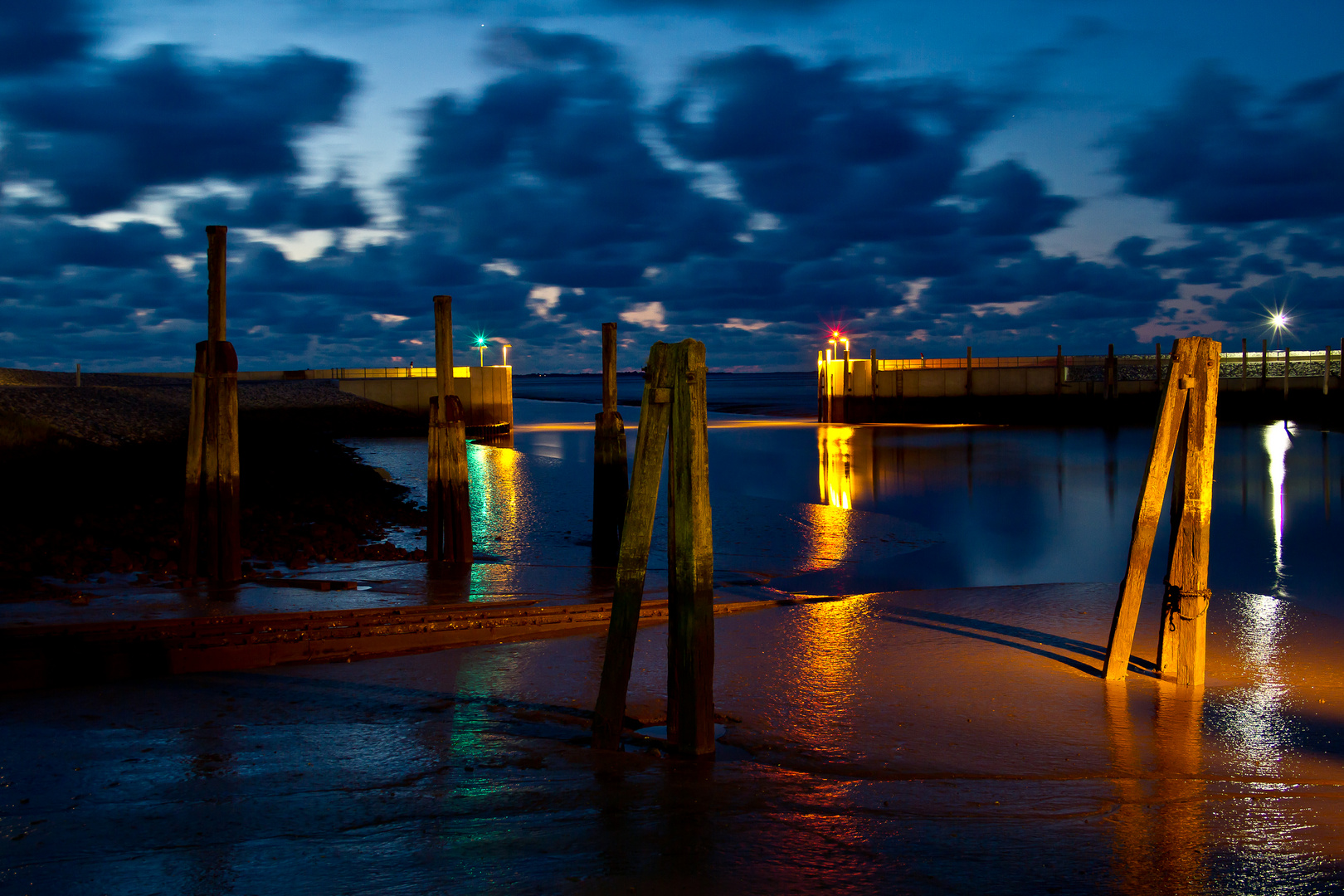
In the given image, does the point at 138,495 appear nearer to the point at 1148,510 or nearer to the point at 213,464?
the point at 213,464

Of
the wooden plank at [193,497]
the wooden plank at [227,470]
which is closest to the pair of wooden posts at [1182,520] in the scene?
the wooden plank at [227,470]

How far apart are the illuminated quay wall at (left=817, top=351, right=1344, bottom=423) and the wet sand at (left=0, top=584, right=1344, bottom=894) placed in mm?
49538

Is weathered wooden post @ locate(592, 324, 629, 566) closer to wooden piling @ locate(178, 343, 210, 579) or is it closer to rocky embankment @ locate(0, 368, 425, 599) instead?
rocky embankment @ locate(0, 368, 425, 599)

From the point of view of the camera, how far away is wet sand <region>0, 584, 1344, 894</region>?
417 centimetres

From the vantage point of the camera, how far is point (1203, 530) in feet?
24.4

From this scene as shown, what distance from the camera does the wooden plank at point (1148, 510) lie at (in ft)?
23.9

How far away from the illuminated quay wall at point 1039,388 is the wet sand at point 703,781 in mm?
49538

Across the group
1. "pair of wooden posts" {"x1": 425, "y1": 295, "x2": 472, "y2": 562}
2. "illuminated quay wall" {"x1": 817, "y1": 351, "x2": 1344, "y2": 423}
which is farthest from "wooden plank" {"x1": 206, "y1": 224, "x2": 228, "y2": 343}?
"illuminated quay wall" {"x1": 817, "y1": 351, "x2": 1344, "y2": 423}

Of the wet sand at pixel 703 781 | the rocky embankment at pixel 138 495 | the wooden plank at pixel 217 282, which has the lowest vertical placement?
the wet sand at pixel 703 781

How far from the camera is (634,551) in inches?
227

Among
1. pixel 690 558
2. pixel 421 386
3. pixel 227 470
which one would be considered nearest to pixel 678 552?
pixel 690 558

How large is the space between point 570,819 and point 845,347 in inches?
2180

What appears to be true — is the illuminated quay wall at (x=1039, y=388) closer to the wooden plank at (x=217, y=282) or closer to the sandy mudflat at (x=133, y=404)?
the sandy mudflat at (x=133, y=404)

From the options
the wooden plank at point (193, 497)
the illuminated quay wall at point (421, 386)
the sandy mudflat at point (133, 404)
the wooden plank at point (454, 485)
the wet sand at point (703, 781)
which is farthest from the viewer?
the illuminated quay wall at point (421, 386)
